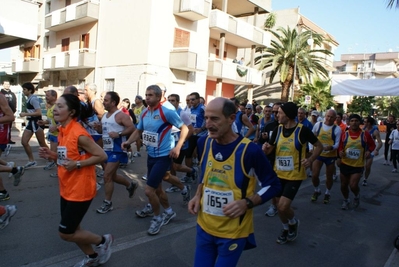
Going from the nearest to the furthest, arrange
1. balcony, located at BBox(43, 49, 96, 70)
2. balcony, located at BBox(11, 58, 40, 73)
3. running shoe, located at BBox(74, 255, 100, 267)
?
running shoe, located at BBox(74, 255, 100, 267), balcony, located at BBox(43, 49, 96, 70), balcony, located at BBox(11, 58, 40, 73)

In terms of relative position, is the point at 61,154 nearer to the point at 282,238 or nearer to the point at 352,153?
the point at 282,238

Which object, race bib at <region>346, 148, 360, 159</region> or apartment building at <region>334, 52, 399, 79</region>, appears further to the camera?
apartment building at <region>334, 52, 399, 79</region>

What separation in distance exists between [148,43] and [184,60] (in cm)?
236

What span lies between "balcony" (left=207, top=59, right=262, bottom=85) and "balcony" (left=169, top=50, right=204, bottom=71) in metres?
2.77

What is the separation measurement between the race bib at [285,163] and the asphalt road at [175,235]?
1.02m

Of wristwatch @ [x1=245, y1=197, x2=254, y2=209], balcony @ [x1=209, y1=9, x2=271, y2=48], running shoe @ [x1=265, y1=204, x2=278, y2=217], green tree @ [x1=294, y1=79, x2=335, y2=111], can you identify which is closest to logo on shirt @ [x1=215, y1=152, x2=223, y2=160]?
wristwatch @ [x1=245, y1=197, x2=254, y2=209]

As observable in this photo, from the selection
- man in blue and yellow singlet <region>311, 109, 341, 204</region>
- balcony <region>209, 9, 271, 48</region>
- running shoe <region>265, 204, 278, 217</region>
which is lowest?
running shoe <region>265, 204, 278, 217</region>

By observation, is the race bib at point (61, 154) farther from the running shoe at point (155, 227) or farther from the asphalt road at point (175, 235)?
the running shoe at point (155, 227)

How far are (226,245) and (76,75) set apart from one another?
87.6 feet

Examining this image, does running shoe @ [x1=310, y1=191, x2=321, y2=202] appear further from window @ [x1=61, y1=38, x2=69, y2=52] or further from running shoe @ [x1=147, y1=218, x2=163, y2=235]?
window @ [x1=61, y1=38, x2=69, y2=52]

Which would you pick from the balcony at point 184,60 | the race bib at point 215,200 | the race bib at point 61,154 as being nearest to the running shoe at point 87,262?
the race bib at point 61,154

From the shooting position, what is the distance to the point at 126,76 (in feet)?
71.3

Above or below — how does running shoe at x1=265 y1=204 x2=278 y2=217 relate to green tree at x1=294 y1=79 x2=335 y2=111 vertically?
below

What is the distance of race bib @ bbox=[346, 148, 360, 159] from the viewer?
21.0 ft
